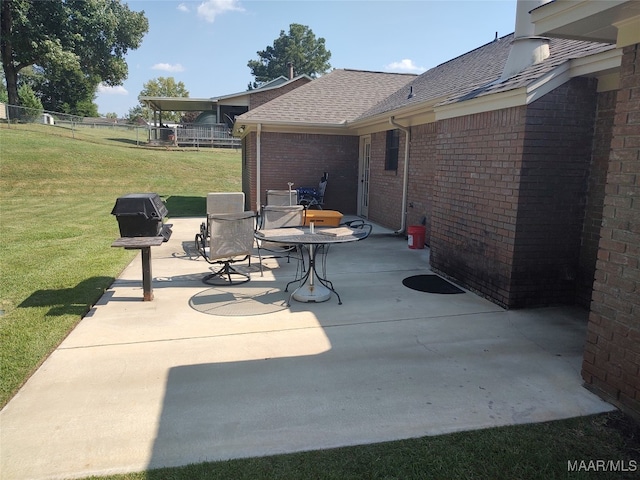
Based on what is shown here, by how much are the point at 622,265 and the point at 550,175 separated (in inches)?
88.1

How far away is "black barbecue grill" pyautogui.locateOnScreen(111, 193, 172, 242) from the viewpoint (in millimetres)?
5539

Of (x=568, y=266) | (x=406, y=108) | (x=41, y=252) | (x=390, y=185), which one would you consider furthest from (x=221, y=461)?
(x=390, y=185)

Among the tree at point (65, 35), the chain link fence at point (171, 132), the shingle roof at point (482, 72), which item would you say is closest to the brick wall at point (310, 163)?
the shingle roof at point (482, 72)

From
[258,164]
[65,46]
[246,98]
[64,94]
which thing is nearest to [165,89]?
[64,94]

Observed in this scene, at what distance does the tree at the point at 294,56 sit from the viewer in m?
63.8

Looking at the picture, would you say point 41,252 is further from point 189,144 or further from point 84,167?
point 189,144

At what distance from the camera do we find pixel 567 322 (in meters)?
4.98

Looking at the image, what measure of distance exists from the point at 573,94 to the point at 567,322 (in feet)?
8.50

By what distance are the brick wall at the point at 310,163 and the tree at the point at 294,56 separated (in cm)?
5389

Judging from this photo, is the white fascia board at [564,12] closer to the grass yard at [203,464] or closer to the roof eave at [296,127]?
the grass yard at [203,464]

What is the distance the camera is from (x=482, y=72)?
28.6ft

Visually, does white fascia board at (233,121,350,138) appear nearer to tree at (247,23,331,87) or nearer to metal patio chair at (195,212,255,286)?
metal patio chair at (195,212,255,286)

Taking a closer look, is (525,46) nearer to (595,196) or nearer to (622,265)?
(595,196)

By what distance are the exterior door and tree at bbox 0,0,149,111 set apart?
27133 millimetres
